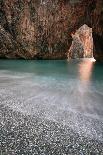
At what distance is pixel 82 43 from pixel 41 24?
28.2 meters

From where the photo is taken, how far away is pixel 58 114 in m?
4.05

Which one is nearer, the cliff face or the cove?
the cove

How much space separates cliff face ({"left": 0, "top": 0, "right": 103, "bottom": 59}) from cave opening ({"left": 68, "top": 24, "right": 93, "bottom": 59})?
16.1 metres

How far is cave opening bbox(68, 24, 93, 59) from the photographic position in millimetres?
48634

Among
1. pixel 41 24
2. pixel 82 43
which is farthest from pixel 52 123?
pixel 82 43

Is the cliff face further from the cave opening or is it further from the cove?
the cove

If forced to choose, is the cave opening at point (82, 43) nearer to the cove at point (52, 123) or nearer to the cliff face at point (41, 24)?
the cliff face at point (41, 24)

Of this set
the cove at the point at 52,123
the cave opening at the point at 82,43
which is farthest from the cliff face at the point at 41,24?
the cove at the point at 52,123

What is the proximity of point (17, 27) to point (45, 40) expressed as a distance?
4.13 meters

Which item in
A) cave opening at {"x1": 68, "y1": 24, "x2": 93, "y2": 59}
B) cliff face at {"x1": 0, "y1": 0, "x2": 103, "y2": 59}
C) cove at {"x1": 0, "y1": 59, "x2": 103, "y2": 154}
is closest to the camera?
cove at {"x1": 0, "y1": 59, "x2": 103, "y2": 154}

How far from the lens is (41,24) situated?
3002 centimetres

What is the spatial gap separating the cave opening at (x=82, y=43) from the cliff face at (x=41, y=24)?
1606 cm

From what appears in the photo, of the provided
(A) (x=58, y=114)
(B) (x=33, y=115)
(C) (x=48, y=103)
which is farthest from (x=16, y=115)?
(C) (x=48, y=103)

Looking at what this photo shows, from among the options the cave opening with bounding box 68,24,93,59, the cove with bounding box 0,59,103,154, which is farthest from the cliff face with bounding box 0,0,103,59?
the cove with bounding box 0,59,103,154
